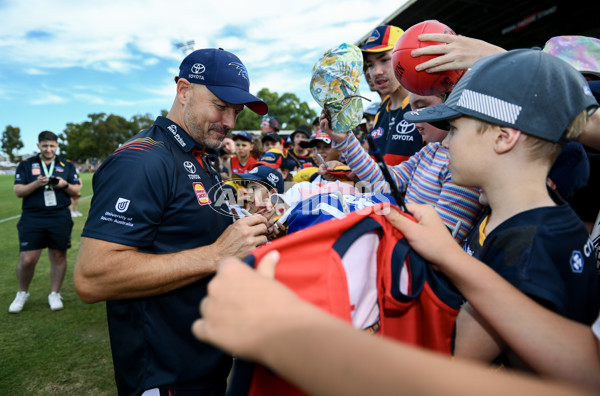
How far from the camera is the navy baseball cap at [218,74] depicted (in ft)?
7.19

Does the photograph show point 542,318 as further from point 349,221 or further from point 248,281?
point 248,281

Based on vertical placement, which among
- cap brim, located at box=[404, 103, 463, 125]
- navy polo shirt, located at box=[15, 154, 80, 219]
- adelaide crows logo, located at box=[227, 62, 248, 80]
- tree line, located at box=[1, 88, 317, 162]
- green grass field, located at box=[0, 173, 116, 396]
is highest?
tree line, located at box=[1, 88, 317, 162]

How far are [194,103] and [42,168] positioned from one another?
538cm

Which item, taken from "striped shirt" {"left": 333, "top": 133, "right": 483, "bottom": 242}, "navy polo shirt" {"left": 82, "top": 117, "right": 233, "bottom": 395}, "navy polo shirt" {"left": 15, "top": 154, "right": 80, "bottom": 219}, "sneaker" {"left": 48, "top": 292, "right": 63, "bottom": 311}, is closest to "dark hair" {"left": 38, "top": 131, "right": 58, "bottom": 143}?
"navy polo shirt" {"left": 15, "top": 154, "right": 80, "bottom": 219}

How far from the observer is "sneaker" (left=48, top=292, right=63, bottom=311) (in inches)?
207

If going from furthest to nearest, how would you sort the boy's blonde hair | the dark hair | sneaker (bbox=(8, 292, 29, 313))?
the dark hair, sneaker (bbox=(8, 292, 29, 313)), the boy's blonde hair

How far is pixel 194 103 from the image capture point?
2.23 m

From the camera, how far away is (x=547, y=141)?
3.87 feet

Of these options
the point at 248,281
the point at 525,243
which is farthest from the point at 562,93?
the point at 248,281

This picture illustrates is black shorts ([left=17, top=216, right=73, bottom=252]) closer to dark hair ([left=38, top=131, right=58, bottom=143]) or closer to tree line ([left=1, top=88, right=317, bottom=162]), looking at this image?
dark hair ([left=38, top=131, right=58, bottom=143])

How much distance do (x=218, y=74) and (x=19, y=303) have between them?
5.38 metres

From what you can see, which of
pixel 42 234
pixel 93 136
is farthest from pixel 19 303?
pixel 93 136

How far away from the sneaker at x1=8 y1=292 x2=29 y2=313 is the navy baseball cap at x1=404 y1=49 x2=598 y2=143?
6.56 metres

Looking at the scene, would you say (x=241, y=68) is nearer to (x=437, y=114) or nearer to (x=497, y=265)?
(x=437, y=114)
